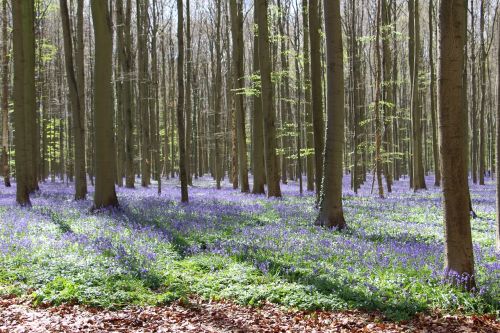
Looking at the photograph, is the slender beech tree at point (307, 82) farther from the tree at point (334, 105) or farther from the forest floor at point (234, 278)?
the forest floor at point (234, 278)

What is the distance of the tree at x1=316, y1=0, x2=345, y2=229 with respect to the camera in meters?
10.7

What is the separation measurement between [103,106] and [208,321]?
956cm

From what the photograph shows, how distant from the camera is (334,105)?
10688mm

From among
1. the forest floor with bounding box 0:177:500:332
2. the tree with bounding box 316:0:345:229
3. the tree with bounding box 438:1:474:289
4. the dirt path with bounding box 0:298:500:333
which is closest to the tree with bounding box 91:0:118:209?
the forest floor with bounding box 0:177:500:332

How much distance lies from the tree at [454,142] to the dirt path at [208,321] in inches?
43.9

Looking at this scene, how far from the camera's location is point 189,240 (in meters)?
9.29

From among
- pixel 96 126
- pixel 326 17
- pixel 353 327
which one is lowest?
pixel 353 327

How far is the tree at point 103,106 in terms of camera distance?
13.3 meters

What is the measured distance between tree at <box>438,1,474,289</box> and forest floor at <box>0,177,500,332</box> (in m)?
0.51

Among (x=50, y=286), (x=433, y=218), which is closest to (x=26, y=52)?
(x=50, y=286)

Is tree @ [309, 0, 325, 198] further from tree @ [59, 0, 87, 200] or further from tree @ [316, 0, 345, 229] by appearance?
tree @ [59, 0, 87, 200]

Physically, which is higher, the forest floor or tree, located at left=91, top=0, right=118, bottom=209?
tree, located at left=91, top=0, right=118, bottom=209

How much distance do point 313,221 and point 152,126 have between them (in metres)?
24.5

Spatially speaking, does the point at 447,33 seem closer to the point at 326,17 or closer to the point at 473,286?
the point at 473,286
